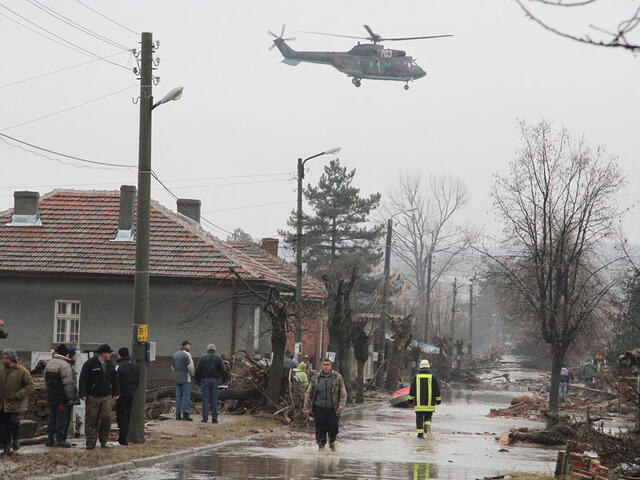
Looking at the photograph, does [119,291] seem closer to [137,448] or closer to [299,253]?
[299,253]

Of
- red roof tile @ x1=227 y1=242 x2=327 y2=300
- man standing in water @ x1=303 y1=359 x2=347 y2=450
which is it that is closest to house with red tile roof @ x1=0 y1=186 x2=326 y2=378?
red roof tile @ x1=227 y1=242 x2=327 y2=300

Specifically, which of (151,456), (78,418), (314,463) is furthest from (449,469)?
(78,418)

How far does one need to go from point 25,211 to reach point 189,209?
6644 millimetres

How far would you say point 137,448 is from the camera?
55.9 feet

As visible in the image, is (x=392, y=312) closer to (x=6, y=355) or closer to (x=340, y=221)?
(x=340, y=221)

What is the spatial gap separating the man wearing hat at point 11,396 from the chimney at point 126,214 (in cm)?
2061

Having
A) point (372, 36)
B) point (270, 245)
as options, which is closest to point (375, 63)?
point (372, 36)

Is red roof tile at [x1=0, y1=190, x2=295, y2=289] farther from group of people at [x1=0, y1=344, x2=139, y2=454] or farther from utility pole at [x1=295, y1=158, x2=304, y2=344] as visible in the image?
group of people at [x1=0, y1=344, x2=139, y2=454]

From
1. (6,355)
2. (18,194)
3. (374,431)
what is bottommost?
(374,431)

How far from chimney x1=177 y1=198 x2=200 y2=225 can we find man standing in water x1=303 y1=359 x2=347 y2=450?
2258 cm

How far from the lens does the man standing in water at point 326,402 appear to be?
18219 mm

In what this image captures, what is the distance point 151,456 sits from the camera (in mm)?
16234

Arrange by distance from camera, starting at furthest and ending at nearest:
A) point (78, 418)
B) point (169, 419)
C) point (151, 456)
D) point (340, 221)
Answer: point (340, 221), point (169, 419), point (78, 418), point (151, 456)

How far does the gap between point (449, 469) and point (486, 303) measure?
160356mm
